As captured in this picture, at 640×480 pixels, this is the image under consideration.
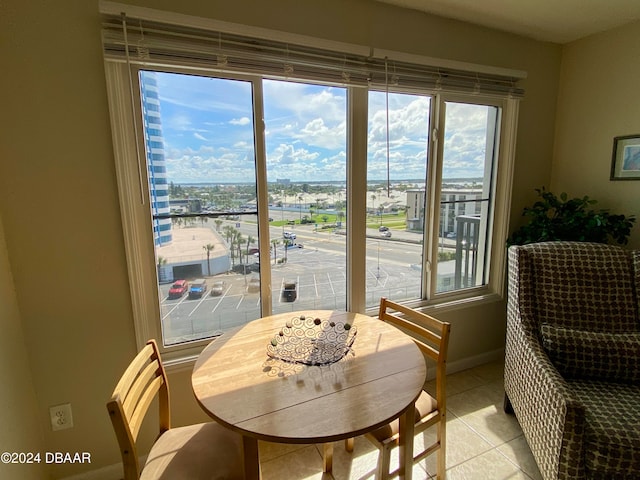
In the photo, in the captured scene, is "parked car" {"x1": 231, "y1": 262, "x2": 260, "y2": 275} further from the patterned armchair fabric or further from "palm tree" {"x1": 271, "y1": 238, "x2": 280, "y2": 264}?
the patterned armchair fabric

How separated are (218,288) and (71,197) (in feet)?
2.61

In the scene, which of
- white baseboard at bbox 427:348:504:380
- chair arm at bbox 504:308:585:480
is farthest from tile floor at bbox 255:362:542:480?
white baseboard at bbox 427:348:504:380

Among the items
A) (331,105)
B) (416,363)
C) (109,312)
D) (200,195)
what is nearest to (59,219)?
(109,312)

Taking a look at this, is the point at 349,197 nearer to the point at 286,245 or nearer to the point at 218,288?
the point at 286,245

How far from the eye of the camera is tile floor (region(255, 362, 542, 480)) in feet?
5.24

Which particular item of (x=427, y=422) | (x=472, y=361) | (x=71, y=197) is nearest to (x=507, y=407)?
(x=472, y=361)

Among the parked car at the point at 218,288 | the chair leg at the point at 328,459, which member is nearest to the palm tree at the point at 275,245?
the parked car at the point at 218,288

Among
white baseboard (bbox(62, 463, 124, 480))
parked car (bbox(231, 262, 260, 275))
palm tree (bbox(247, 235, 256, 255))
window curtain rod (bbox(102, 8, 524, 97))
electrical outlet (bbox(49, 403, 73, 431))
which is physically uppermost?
window curtain rod (bbox(102, 8, 524, 97))

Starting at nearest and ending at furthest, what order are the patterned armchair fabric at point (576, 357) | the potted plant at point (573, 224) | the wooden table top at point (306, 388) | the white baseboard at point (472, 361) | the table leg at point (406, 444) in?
the wooden table top at point (306, 388)
the table leg at point (406, 444)
the patterned armchair fabric at point (576, 357)
the potted plant at point (573, 224)
the white baseboard at point (472, 361)

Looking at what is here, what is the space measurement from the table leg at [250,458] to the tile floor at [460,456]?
0.74 m

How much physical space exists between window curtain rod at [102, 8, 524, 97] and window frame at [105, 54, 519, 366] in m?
0.07

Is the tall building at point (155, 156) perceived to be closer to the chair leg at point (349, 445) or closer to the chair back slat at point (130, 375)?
the chair back slat at point (130, 375)

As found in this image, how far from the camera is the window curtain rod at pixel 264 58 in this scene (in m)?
1.36

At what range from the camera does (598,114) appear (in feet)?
7.51
